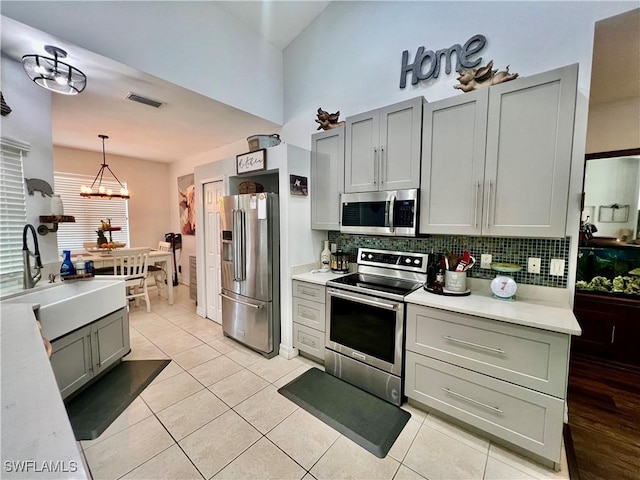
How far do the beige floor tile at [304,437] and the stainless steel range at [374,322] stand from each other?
1.74 ft

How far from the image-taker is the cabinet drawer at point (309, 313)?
8.36 ft

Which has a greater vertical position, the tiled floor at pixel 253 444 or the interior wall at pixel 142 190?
the interior wall at pixel 142 190

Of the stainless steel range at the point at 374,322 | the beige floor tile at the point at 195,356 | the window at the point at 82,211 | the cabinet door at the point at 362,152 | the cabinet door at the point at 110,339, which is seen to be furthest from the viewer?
the window at the point at 82,211

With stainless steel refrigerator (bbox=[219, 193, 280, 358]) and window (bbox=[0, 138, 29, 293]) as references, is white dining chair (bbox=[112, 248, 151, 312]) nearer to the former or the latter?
window (bbox=[0, 138, 29, 293])

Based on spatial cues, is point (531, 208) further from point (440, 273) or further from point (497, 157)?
point (440, 273)

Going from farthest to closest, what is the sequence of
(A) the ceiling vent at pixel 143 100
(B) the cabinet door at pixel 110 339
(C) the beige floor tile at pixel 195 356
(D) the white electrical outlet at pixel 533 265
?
(A) the ceiling vent at pixel 143 100 < (C) the beige floor tile at pixel 195 356 < (B) the cabinet door at pixel 110 339 < (D) the white electrical outlet at pixel 533 265

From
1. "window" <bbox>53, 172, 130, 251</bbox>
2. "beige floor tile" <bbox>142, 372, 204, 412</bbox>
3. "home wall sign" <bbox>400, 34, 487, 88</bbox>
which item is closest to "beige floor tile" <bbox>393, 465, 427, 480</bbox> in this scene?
"beige floor tile" <bbox>142, 372, 204, 412</bbox>

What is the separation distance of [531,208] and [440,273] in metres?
0.75

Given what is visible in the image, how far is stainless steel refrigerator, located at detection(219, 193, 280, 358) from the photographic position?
2705 mm

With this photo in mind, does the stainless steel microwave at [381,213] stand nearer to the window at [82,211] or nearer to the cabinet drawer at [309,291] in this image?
the cabinet drawer at [309,291]

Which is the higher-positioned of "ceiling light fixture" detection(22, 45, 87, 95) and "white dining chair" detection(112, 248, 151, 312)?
"ceiling light fixture" detection(22, 45, 87, 95)

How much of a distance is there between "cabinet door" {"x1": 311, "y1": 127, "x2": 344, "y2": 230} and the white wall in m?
1.17

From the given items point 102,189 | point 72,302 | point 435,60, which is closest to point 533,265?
point 435,60

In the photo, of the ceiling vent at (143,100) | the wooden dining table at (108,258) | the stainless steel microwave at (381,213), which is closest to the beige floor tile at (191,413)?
the stainless steel microwave at (381,213)
